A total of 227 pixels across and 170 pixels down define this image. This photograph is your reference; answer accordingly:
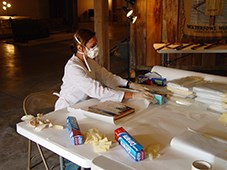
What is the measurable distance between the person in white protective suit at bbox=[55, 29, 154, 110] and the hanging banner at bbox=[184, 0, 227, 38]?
10.8 feet

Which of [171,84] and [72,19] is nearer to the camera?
[171,84]

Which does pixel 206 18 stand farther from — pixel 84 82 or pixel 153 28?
pixel 84 82

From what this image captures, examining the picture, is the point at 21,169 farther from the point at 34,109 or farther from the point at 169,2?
the point at 169,2

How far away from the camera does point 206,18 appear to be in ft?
15.9

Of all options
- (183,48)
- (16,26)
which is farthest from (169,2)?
(16,26)

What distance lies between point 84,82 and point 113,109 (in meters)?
0.32

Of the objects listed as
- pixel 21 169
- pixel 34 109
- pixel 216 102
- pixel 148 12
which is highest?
pixel 148 12

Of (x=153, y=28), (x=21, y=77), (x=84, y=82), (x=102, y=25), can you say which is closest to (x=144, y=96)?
(x=84, y=82)

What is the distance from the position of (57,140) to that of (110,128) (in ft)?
0.87

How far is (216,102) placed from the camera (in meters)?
1.64

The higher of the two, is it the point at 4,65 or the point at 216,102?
the point at 216,102

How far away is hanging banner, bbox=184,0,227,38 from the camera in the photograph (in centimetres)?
474

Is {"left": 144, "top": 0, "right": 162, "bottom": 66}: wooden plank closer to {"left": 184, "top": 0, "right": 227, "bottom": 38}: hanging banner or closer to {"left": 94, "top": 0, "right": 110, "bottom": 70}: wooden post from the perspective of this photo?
{"left": 184, "top": 0, "right": 227, "bottom": 38}: hanging banner

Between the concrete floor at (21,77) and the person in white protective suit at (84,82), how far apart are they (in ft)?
2.79
